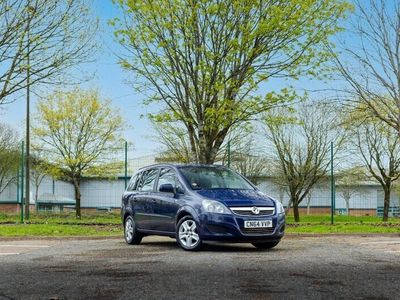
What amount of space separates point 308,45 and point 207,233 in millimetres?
10313

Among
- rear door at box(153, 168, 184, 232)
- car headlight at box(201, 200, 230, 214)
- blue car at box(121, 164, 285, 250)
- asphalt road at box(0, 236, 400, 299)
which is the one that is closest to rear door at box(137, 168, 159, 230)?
blue car at box(121, 164, 285, 250)

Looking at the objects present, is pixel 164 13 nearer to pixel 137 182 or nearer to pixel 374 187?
pixel 137 182

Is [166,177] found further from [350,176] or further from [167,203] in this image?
[350,176]

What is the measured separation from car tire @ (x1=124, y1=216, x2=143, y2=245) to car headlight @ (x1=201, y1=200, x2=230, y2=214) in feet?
8.97

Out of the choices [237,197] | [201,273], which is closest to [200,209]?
[237,197]

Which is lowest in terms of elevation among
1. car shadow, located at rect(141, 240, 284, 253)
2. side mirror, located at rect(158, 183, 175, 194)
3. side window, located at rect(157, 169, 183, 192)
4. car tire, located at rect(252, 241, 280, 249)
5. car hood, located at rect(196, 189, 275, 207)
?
car shadow, located at rect(141, 240, 284, 253)

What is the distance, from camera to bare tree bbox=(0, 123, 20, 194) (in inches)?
1602

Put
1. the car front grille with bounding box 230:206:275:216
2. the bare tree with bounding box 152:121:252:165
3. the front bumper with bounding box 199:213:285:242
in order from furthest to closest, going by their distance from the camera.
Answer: the bare tree with bounding box 152:121:252:165 → the car front grille with bounding box 230:206:275:216 → the front bumper with bounding box 199:213:285:242

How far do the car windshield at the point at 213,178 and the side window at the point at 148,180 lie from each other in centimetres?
88

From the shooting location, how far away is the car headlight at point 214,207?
11494 mm

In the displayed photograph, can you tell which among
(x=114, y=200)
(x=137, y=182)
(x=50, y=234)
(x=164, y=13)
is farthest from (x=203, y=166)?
(x=114, y=200)

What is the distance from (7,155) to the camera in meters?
41.9

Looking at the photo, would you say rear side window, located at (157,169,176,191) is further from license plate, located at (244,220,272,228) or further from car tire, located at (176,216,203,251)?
license plate, located at (244,220,272,228)

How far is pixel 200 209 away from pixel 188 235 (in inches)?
23.8
